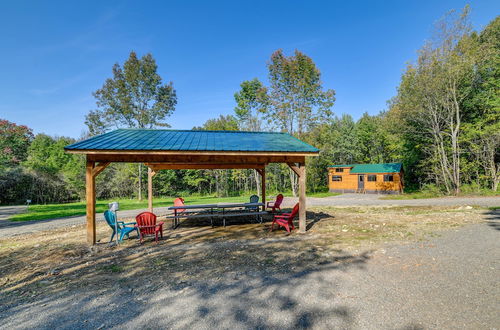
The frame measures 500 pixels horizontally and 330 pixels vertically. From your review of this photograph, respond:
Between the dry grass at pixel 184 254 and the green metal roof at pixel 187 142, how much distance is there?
2.58m

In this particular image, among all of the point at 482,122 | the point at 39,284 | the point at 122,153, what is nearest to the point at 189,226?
the point at 122,153

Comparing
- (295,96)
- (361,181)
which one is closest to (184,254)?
(295,96)

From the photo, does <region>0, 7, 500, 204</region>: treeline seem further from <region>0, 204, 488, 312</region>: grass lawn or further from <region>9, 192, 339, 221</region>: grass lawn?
<region>0, 204, 488, 312</region>: grass lawn

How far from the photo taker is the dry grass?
13.6 ft

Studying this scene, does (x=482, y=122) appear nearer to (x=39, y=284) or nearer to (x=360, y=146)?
(x=360, y=146)

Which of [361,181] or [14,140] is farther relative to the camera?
[14,140]

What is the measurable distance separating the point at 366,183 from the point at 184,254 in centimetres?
2377

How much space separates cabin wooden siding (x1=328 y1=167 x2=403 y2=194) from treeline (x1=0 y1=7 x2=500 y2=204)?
2.72 m

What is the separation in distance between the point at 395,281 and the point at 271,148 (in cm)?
444

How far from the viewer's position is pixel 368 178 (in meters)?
24.8

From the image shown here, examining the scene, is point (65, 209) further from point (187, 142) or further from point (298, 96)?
point (298, 96)

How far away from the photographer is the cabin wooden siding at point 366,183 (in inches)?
904

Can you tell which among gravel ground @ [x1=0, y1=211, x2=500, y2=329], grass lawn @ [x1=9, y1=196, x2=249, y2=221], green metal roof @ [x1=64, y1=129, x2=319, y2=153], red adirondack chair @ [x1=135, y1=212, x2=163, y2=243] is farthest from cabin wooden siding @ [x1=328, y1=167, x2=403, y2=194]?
red adirondack chair @ [x1=135, y1=212, x2=163, y2=243]

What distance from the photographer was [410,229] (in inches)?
289
